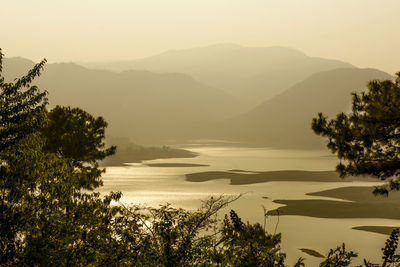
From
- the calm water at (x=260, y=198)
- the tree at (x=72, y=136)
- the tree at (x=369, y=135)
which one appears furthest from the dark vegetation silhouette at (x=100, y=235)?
the calm water at (x=260, y=198)

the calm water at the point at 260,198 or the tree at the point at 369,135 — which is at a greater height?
the tree at the point at 369,135

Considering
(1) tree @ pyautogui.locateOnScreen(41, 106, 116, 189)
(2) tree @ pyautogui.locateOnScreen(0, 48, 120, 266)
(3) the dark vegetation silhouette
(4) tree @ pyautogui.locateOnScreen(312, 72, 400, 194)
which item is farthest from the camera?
(1) tree @ pyautogui.locateOnScreen(41, 106, 116, 189)

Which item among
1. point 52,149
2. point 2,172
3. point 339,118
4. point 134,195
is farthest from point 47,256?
point 134,195

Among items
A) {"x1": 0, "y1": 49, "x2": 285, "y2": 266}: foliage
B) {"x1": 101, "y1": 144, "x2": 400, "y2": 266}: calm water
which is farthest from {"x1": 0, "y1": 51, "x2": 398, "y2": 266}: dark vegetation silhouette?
{"x1": 101, "y1": 144, "x2": 400, "y2": 266}: calm water

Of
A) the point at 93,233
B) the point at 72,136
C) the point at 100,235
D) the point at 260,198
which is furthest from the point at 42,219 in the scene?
the point at 260,198

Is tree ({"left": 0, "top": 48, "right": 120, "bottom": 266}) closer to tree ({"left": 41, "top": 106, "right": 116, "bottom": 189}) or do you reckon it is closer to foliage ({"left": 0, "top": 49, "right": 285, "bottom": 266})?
foliage ({"left": 0, "top": 49, "right": 285, "bottom": 266})

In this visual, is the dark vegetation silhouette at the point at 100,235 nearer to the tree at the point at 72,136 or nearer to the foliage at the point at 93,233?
the foliage at the point at 93,233

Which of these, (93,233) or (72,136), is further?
(72,136)

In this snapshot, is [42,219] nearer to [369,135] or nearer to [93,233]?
[93,233]

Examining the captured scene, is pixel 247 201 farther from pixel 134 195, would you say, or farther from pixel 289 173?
pixel 289 173
